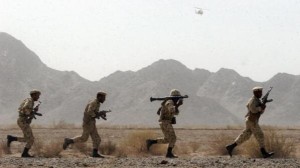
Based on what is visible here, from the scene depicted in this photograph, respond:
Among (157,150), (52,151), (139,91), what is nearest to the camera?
(52,151)

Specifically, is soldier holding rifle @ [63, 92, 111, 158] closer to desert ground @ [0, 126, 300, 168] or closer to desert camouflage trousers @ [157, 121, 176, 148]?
desert ground @ [0, 126, 300, 168]

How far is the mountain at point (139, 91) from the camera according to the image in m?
95.4

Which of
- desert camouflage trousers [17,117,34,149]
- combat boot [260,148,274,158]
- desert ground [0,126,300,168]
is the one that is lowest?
desert ground [0,126,300,168]

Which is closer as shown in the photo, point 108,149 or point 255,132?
point 255,132

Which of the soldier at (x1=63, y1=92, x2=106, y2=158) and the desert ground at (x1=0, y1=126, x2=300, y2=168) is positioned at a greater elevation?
the soldier at (x1=63, y1=92, x2=106, y2=158)

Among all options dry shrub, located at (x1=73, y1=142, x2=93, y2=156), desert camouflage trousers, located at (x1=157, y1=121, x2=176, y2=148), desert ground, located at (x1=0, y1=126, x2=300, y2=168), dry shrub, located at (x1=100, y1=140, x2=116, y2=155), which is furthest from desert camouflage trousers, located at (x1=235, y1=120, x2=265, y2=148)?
dry shrub, located at (x1=73, y1=142, x2=93, y2=156)

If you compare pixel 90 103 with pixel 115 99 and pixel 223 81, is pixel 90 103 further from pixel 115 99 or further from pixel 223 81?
pixel 223 81

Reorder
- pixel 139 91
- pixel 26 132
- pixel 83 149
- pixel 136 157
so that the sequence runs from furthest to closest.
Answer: pixel 139 91 < pixel 83 149 < pixel 136 157 < pixel 26 132

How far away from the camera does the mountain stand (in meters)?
95.4

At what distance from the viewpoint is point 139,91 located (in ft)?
348

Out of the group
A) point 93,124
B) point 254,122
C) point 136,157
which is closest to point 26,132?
point 93,124

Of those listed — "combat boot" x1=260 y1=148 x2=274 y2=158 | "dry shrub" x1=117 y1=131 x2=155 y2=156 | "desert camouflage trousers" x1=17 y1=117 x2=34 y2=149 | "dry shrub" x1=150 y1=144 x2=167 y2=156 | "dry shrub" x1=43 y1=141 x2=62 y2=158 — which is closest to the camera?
"combat boot" x1=260 y1=148 x2=274 y2=158

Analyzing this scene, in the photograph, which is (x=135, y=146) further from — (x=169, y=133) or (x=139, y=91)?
(x=139, y=91)

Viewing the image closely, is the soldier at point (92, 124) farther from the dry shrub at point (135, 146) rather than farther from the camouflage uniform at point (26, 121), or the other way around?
the dry shrub at point (135, 146)
